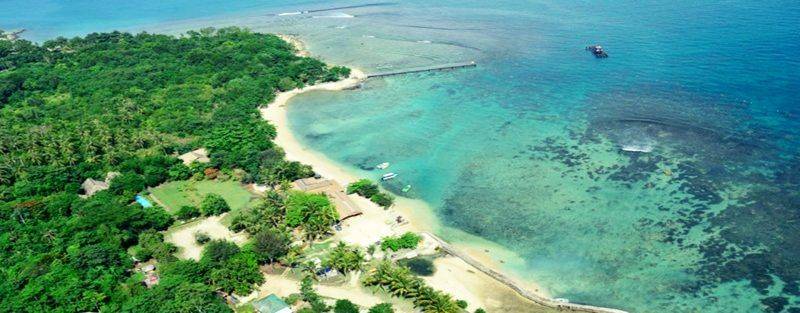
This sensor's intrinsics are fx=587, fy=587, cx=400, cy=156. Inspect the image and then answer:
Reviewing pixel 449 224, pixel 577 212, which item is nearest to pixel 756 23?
pixel 577 212

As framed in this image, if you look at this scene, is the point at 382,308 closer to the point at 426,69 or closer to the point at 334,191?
the point at 334,191

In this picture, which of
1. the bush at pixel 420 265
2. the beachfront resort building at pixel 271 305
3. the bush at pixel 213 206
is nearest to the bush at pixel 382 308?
the bush at pixel 420 265

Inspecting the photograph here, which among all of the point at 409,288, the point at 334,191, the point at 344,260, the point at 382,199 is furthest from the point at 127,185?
the point at 409,288

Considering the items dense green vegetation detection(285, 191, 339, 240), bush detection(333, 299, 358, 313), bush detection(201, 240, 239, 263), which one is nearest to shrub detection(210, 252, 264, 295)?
bush detection(201, 240, 239, 263)

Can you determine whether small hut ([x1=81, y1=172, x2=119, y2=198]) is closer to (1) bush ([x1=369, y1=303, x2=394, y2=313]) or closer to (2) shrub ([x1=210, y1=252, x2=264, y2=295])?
(2) shrub ([x1=210, y1=252, x2=264, y2=295])

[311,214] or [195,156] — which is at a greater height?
[195,156]

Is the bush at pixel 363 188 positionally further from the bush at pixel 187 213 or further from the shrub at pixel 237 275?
the bush at pixel 187 213
